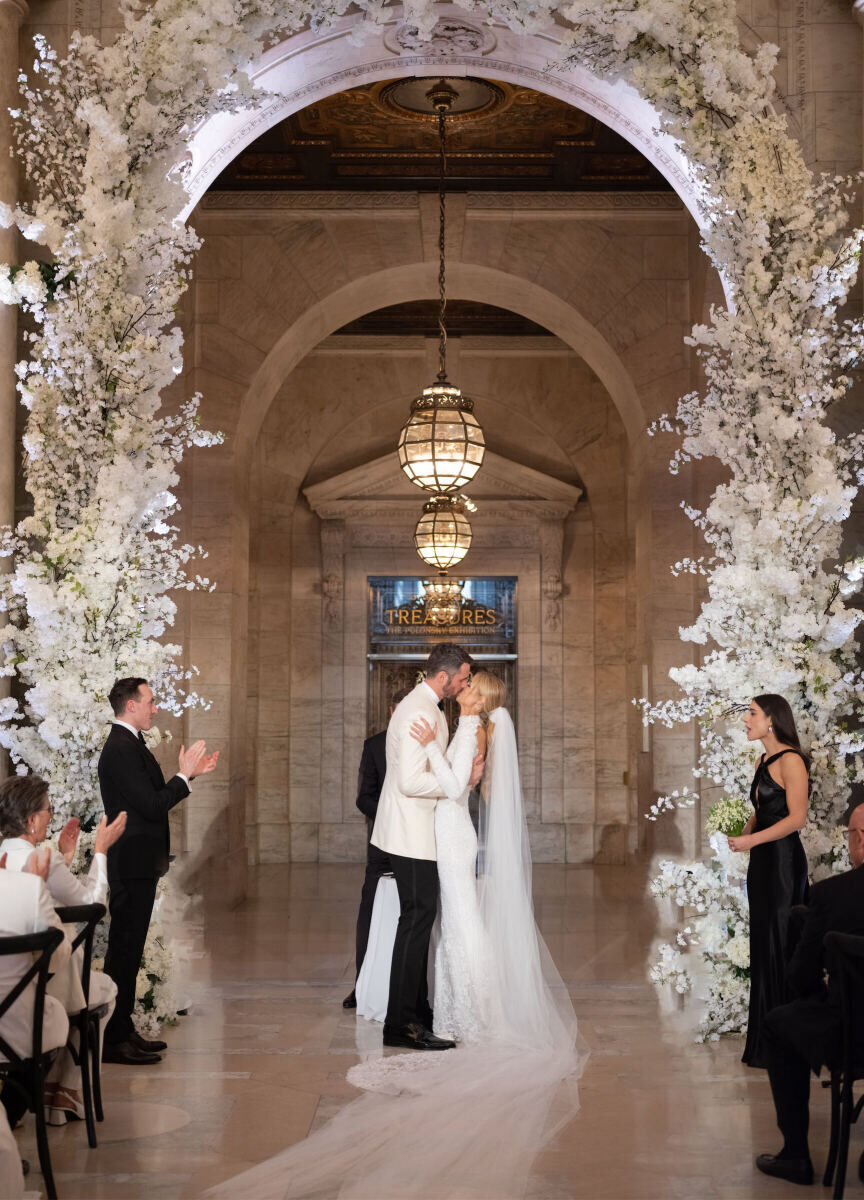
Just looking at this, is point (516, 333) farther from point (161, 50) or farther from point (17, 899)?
point (17, 899)

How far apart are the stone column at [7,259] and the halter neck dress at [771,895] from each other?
4.08 meters

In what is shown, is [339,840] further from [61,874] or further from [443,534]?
[61,874]

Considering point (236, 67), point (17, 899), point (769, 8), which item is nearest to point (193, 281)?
point (236, 67)

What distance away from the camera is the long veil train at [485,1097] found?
4.52m

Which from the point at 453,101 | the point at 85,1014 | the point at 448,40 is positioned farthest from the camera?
the point at 453,101

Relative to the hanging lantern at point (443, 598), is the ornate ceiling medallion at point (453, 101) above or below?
above

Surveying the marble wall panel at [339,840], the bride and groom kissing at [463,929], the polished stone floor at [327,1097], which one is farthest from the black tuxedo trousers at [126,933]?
the marble wall panel at [339,840]

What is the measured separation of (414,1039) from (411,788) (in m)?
1.21

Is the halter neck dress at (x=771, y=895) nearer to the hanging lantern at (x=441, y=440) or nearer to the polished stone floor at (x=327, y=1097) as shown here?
the polished stone floor at (x=327, y=1097)

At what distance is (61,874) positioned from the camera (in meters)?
5.09

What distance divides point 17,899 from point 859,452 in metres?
4.50

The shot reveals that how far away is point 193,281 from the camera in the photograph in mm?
12500

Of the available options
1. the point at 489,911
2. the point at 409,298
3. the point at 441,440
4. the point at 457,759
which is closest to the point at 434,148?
the point at 409,298

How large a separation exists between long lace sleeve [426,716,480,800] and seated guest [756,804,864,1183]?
2.29 meters
